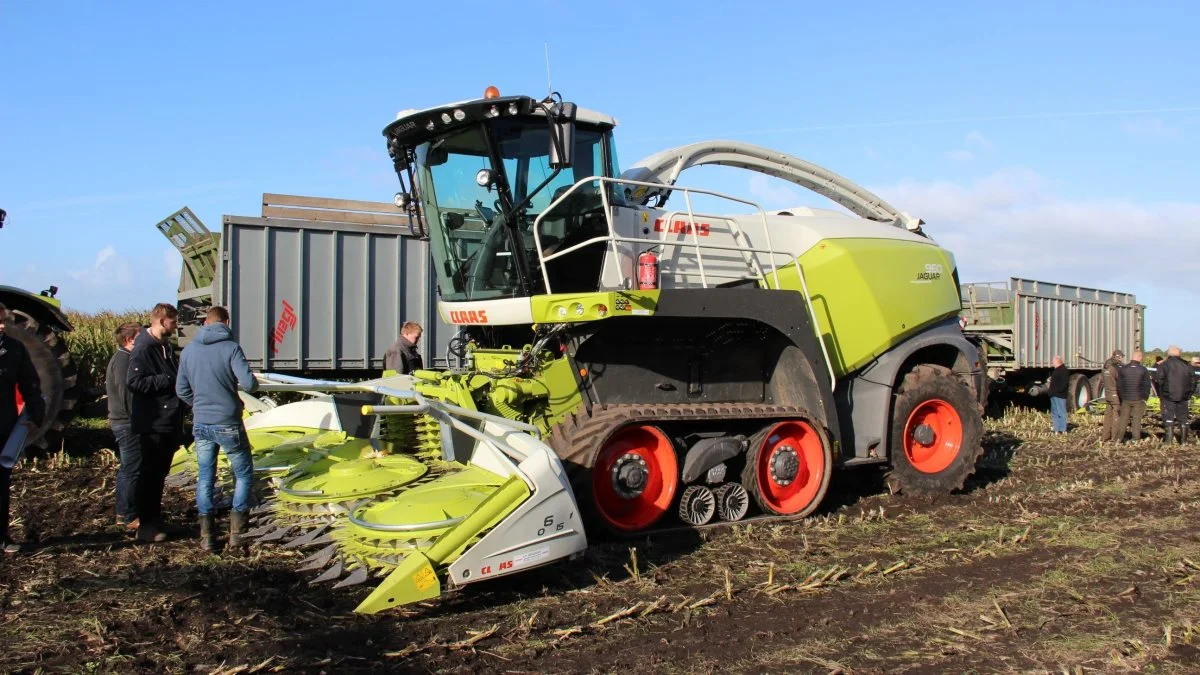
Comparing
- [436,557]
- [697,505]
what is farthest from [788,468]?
[436,557]

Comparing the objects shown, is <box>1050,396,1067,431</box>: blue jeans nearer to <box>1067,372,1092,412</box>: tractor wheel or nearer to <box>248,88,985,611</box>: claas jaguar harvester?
<box>1067,372,1092,412</box>: tractor wheel

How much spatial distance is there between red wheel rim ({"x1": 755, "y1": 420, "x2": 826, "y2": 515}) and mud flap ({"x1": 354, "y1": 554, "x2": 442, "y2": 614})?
9.81 ft

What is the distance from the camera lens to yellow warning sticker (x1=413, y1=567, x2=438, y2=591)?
440 cm

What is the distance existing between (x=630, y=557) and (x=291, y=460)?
9.60 feet

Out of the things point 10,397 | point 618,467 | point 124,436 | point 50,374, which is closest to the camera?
point 10,397

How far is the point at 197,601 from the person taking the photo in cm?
472

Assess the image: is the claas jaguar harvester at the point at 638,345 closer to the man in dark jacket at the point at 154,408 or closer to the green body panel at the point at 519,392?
the green body panel at the point at 519,392

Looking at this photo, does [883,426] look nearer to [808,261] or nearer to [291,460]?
[808,261]

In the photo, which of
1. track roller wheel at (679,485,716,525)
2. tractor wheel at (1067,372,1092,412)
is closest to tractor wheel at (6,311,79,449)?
track roller wheel at (679,485,716,525)

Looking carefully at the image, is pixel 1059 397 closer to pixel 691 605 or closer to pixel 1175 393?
pixel 1175 393

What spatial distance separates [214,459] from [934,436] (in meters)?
5.87

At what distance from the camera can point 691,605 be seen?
4703mm

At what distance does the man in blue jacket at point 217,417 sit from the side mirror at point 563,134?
2.39 meters

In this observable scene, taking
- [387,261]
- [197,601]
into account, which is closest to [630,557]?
[197,601]
